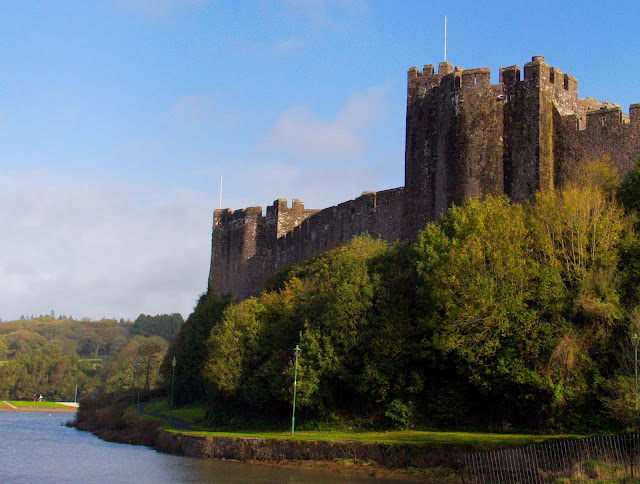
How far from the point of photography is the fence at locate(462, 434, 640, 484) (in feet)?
60.3

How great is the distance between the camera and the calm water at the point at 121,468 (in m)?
24.8

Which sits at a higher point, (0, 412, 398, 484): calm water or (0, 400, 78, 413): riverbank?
(0, 412, 398, 484): calm water

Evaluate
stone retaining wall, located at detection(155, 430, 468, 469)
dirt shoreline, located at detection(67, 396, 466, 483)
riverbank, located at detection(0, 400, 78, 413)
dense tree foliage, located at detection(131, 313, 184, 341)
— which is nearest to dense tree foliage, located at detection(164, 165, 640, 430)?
stone retaining wall, located at detection(155, 430, 468, 469)

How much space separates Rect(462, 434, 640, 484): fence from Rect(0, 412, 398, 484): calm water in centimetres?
295

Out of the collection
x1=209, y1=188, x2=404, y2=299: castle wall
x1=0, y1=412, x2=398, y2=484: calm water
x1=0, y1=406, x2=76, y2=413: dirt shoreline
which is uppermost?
x1=209, y1=188, x2=404, y2=299: castle wall

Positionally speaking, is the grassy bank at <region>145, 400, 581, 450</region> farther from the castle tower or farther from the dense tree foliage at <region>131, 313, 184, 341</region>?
the dense tree foliage at <region>131, 313, 184, 341</region>

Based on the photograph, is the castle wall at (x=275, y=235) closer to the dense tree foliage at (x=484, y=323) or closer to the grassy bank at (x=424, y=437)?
the dense tree foliage at (x=484, y=323)

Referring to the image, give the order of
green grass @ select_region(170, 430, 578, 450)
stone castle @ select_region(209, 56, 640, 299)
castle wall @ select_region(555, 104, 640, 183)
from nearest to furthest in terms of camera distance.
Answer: green grass @ select_region(170, 430, 578, 450) < castle wall @ select_region(555, 104, 640, 183) < stone castle @ select_region(209, 56, 640, 299)

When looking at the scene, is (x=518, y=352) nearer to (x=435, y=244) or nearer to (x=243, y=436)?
(x=435, y=244)

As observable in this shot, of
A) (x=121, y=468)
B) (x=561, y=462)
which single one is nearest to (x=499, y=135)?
(x=561, y=462)

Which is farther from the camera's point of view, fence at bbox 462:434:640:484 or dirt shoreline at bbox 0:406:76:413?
dirt shoreline at bbox 0:406:76:413

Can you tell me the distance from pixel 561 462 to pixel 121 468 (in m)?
15.7

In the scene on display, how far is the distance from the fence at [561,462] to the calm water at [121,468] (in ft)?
9.69

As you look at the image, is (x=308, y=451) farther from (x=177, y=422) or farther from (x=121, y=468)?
(x=177, y=422)
